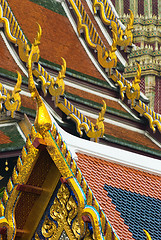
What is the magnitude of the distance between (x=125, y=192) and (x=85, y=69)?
957 cm

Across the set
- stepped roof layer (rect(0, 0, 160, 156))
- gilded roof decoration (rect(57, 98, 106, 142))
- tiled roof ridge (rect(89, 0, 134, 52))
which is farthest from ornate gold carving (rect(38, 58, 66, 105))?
tiled roof ridge (rect(89, 0, 134, 52))

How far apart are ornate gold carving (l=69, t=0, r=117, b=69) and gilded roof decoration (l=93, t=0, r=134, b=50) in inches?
20.2

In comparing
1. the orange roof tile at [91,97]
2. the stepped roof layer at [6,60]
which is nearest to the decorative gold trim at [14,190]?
the stepped roof layer at [6,60]

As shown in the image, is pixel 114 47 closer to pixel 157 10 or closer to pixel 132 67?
pixel 132 67

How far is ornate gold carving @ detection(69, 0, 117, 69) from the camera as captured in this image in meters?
15.5

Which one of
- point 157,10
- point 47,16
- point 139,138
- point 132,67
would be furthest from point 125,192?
point 157,10

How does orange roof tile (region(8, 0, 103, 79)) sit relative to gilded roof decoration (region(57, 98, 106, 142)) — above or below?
above

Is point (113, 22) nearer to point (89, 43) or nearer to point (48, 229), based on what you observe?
point (89, 43)

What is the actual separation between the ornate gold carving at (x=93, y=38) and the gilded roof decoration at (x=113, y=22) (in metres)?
0.51

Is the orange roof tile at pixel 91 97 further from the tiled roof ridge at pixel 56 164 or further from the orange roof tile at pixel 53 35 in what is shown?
the tiled roof ridge at pixel 56 164

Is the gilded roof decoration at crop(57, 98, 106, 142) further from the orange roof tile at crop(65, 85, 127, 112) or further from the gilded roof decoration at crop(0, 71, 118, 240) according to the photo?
the gilded roof decoration at crop(0, 71, 118, 240)

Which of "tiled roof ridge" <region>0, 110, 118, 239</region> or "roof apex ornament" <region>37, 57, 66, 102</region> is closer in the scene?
"tiled roof ridge" <region>0, 110, 118, 239</region>

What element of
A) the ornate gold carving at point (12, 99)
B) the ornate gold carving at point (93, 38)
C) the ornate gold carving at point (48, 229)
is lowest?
the ornate gold carving at point (48, 229)

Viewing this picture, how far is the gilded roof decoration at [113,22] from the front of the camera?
16.2m
